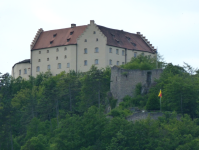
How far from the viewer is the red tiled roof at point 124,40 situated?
103 meters

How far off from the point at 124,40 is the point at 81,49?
7115 millimetres

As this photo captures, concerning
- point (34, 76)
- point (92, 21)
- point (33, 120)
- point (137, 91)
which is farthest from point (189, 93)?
point (34, 76)

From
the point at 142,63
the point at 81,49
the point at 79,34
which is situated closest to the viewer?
the point at 142,63

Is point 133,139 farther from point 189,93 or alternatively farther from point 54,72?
point 54,72

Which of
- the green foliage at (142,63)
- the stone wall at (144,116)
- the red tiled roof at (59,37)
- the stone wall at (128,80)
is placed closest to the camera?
the stone wall at (144,116)

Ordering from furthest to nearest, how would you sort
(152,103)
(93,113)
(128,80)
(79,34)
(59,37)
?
(59,37) < (79,34) < (128,80) < (152,103) < (93,113)

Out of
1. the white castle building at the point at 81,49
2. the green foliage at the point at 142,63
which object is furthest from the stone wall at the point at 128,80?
the white castle building at the point at 81,49

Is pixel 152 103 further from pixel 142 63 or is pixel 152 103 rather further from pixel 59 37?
pixel 59 37

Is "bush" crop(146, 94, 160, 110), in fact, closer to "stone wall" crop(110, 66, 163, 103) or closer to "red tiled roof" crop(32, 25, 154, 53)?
"stone wall" crop(110, 66, 163, 103)

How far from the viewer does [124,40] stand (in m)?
106

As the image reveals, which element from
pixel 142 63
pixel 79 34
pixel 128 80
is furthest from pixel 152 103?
pixel 79 34

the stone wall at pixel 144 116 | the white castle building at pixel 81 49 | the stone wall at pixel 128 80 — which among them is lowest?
the stone wall at pixel 144 116

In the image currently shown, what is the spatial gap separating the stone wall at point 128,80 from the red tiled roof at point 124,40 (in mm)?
16574

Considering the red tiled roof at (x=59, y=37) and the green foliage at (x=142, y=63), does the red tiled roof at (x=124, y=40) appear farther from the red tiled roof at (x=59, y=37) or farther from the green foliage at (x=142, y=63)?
the red tiled roof at (x=59, y=37)
